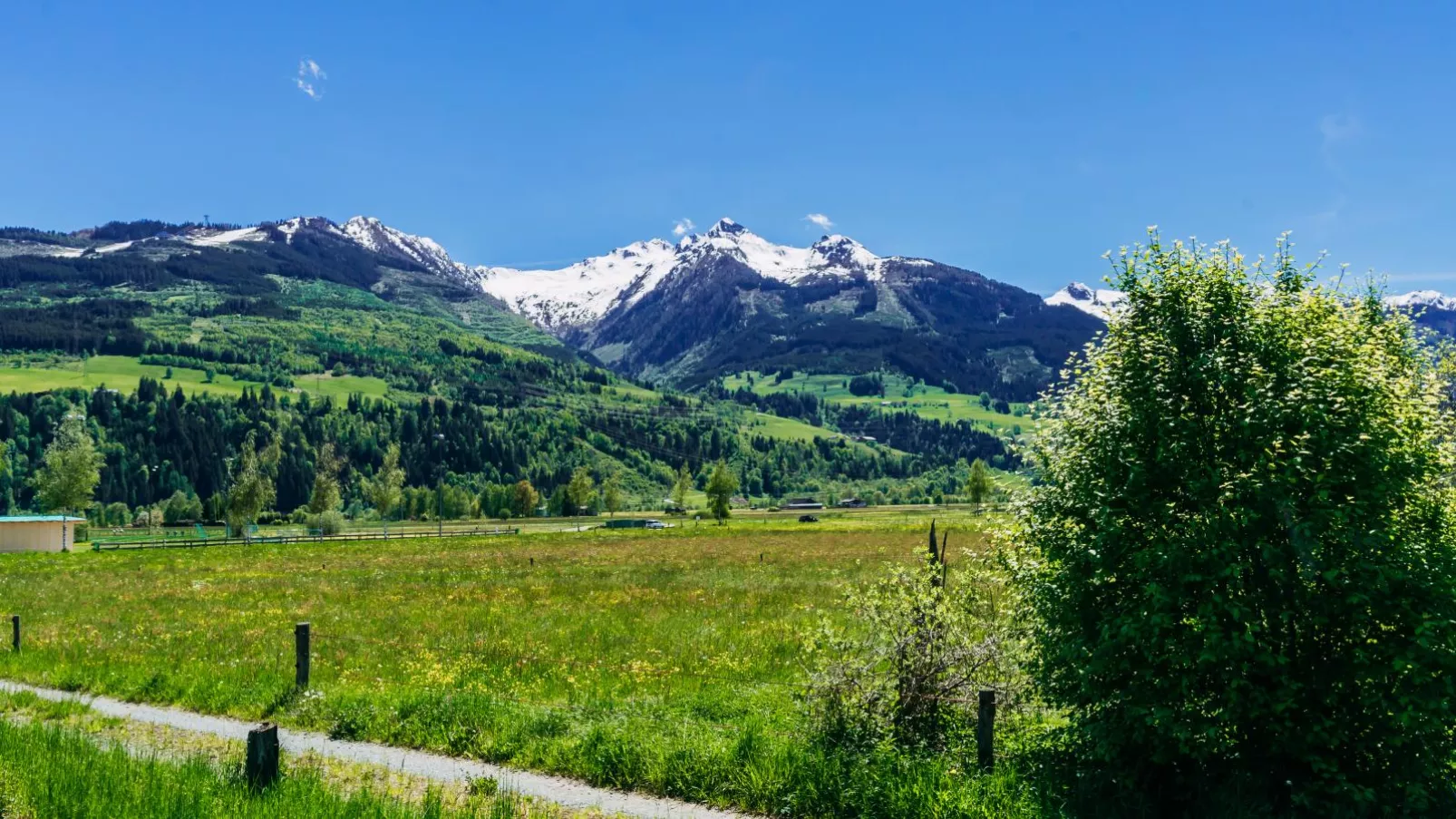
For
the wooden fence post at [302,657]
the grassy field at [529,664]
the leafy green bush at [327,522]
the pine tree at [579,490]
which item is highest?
the wooden fence post at [302,657]

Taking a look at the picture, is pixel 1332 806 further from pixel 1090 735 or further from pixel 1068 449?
pixel 1068 449

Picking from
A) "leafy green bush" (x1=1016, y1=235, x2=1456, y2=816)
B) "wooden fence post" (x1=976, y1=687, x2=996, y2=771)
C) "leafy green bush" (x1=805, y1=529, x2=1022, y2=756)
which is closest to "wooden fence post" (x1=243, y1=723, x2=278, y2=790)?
"leafy green bush" (x1=805, y1=529, x2=1022, y2=756)

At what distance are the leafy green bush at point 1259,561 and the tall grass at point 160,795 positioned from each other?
316 inches

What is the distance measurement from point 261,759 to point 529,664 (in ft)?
36.3

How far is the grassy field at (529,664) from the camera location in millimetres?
11969

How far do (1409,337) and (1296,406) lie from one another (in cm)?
341

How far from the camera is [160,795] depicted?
33.0 feet

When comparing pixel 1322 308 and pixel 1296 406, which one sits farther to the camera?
pixel 1322 308

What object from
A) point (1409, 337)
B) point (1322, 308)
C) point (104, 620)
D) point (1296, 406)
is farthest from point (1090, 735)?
point (104, 620)

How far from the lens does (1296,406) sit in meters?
9.89

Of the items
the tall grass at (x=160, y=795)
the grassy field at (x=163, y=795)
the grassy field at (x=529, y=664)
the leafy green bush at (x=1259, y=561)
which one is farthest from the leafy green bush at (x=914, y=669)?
the tall grass at (x=160, y=795)

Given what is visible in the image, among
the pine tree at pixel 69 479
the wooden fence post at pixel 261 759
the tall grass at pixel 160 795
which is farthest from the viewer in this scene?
the pine tree at pixel 69 479

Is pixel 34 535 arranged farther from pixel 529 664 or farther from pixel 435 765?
pixel 435 765

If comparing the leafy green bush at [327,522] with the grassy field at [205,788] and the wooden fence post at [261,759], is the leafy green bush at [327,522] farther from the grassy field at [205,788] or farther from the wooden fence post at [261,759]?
the wooden fence post at [261,759]
